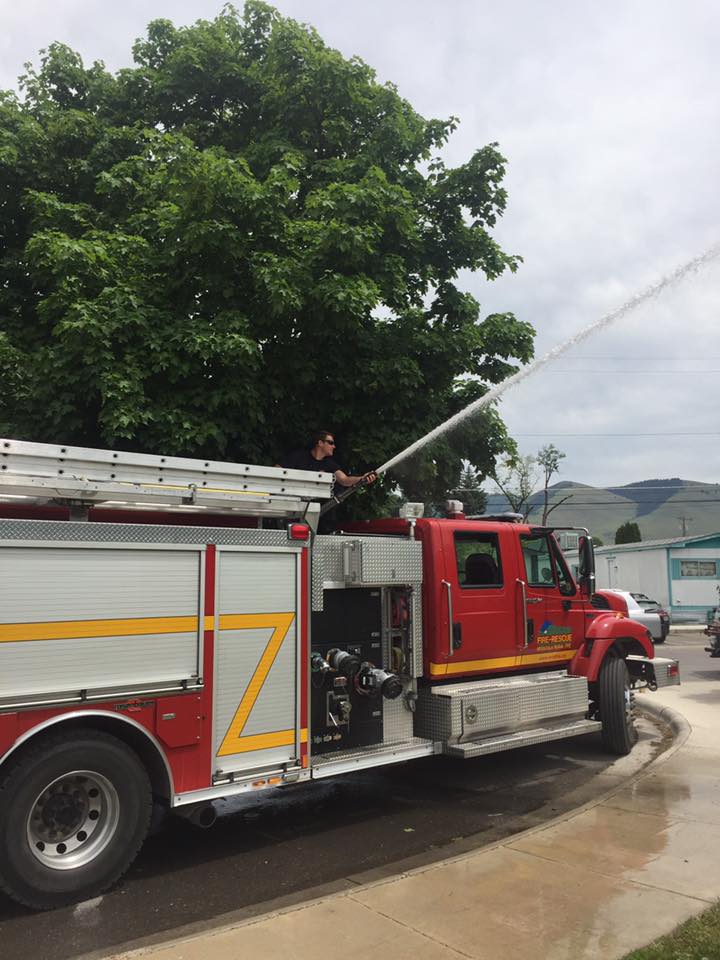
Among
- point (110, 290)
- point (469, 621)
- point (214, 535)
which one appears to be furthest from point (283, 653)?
point (110, 290)

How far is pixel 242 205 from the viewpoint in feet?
26.2

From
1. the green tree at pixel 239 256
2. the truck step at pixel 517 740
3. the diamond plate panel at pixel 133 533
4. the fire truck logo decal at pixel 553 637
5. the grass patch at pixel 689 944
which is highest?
the green tree at pixel 239 256

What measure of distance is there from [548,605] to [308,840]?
3.54 meters

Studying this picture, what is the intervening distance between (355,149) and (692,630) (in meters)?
28.1

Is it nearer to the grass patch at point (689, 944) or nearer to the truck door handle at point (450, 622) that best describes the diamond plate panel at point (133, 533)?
the truck door handle at point (450, 622)

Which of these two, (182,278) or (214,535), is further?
(182,278)

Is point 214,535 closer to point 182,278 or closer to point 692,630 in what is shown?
point 182,278

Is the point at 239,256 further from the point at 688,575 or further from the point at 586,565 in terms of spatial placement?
the point at 688,575

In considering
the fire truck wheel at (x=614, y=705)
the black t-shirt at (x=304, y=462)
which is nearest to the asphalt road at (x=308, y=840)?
the fire truck wheel at (x=614, y=705)

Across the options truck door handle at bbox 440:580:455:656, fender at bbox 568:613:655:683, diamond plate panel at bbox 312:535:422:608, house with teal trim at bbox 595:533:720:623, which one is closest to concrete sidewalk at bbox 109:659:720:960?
truck door handle at bbox 440:580:455:656

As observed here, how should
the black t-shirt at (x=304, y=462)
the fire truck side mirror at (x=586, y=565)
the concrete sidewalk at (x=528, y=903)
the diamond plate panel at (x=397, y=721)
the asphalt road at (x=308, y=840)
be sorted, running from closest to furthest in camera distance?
the concrete sidewalk at (x=528, y=903)
the asphalt road at (x=308, y=840)
the diamond plate panel at (x=397, y=721)
the black t-shirt at (x=304, y=462)
the fire truck side mirror at (x=586, y=565)

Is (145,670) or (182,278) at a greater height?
(182,278)

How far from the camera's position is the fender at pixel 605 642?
8.41 metres

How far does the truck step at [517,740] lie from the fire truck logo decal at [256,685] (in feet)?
5.67
